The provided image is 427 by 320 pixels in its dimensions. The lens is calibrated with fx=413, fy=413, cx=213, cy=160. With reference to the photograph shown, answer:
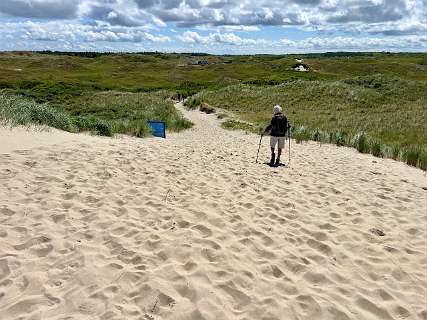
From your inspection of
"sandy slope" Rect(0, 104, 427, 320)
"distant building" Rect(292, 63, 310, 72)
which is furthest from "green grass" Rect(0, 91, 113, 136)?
"distant building" Rect(292, 63, 310, 72)

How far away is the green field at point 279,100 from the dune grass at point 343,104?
49 millimetres

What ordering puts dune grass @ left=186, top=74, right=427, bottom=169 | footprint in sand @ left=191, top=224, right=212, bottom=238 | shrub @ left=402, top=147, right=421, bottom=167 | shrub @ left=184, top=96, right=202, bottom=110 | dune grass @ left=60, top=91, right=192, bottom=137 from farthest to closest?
shrub @ left=184, top=96, right=202, bottom=110 → dune grass @ left=186, top=74, right=427, bottom=169 → dune grass @ left=60, top=91, right=192, bottom=137 → shrub @ left=402, top=147, right=421, bottom=167 → footprint in sand @ left=191, top=224, right=212, bottom=238

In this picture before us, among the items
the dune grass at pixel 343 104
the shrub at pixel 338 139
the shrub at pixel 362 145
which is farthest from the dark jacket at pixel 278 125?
the dune grass at pixel 343 104

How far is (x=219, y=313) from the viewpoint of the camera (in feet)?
14.8

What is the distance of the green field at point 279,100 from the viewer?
19.7 m

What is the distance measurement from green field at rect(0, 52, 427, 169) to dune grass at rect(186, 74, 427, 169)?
5 centimetres

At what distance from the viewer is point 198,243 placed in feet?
20.0

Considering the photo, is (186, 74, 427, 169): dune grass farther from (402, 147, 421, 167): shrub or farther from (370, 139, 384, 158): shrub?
(402, 147, 421, 167): shrub

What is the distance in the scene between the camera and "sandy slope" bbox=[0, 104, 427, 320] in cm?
469

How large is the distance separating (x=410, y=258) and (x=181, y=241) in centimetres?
346

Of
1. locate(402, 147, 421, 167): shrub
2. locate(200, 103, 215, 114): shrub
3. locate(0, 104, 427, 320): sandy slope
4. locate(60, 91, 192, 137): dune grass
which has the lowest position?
locate(200, 103, 215, 114): shrub

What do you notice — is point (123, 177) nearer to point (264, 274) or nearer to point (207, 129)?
point (264, 274)

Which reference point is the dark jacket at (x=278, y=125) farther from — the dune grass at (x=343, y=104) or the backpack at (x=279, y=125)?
the dune grass at (x=343, y=104)

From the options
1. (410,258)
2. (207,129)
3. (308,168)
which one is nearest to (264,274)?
(410,258)
